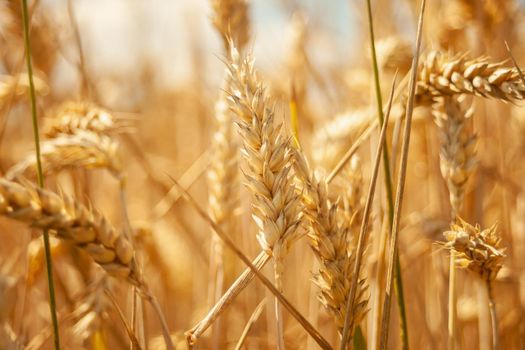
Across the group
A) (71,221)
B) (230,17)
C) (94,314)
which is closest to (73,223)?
(71,221)

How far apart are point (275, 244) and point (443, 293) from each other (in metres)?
0.65

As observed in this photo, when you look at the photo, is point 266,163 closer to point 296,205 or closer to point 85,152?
point 296,205

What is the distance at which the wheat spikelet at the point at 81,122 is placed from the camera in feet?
2.91

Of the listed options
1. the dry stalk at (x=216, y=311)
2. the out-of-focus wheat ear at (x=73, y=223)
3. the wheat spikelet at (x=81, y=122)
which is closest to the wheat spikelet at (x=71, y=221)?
the out-of-focus wheat ear at (x=73, y=223)

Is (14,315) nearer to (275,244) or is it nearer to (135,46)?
(275,244)

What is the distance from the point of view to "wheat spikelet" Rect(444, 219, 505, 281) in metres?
0.62

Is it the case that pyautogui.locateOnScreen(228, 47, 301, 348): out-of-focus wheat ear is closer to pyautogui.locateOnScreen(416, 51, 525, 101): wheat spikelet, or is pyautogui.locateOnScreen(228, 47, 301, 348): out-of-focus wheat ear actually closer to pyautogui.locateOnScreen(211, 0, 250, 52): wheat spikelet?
pyautogui.locateOnScreen(416, 51, 525, 101): wheat spikelet

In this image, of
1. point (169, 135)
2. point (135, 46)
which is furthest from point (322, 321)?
point (169, 135)

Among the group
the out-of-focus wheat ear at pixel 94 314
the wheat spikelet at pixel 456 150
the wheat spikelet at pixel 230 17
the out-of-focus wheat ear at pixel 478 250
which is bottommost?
the out-of-focus wheat ear at pixel 94 314

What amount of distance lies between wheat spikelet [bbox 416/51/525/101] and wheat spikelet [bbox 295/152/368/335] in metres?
0.26

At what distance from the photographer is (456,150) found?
752 millimetres

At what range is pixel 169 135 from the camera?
4.79m

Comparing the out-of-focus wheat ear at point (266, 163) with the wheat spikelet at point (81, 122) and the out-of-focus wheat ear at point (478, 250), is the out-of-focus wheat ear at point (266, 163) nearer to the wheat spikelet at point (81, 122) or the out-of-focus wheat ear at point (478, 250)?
the out-of-focus wheat ear at point (478, 250)

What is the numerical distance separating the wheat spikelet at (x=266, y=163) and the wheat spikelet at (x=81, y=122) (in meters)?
0.39
